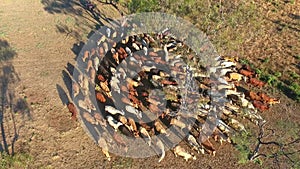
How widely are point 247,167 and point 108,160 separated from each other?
7093 millimetres

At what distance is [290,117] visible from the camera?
20.4 m

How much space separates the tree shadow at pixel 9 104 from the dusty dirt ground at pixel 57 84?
6.2 inches

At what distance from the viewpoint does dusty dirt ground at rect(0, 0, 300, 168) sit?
1681cm

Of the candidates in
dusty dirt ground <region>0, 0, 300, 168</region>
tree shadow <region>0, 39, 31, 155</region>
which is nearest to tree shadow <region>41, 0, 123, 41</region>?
dusty dirt ground <region>0, 0, 300, 168</region>

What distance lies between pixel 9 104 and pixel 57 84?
305 cm

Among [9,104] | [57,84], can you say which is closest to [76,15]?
[57,84]

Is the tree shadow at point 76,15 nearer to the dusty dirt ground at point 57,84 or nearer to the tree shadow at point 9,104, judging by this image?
the dusty dirt ground at point 57,84

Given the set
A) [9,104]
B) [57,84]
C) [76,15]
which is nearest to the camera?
[9,104]

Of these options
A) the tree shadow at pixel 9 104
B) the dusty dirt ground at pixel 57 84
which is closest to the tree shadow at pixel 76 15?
the dusty dirt ground at pixel 57 84

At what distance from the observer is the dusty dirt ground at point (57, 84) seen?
55.2ft

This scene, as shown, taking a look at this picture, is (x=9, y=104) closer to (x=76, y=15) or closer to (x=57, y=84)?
(x=57, y=84)

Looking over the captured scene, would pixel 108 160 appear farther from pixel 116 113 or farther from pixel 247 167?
pixel 247 167

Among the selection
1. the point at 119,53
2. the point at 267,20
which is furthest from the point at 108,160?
the point at 267,20

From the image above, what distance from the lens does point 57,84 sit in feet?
68.1
